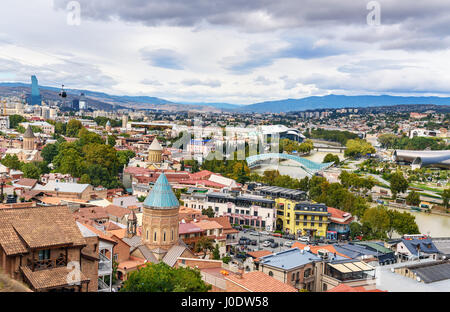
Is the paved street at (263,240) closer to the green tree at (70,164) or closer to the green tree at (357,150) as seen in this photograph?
the green tree at (70,164)

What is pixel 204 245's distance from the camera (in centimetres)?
1113

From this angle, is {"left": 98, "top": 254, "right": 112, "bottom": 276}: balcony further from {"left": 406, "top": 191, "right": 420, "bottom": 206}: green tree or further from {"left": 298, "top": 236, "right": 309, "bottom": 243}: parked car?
{"left": 406, "top": 191, "right": 420, "bottom": 206}: green tree

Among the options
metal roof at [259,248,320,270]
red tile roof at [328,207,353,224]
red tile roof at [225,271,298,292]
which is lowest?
red tile roof at [328,207,353,224]

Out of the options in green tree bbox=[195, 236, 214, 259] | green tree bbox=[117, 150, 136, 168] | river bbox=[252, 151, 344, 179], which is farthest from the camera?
river bbox=[252, 151, 344, 179]

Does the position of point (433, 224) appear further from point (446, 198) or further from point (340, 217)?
point (340, 217)

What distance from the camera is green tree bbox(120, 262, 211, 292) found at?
19.1ft

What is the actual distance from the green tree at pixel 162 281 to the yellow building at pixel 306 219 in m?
10.4

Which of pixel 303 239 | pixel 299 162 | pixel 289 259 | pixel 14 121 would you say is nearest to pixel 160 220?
pixel 289 259

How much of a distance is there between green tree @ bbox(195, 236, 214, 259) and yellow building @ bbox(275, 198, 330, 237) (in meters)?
5.68

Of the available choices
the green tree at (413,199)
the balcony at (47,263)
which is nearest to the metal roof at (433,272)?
the balcony at (47,263)

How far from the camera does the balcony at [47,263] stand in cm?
479

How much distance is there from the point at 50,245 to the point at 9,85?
81102 mm

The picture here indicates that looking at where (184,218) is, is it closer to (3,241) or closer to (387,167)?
(3,241)


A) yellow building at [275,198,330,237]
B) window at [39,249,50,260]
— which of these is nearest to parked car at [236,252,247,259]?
yellow building at [275,198,330,237]
